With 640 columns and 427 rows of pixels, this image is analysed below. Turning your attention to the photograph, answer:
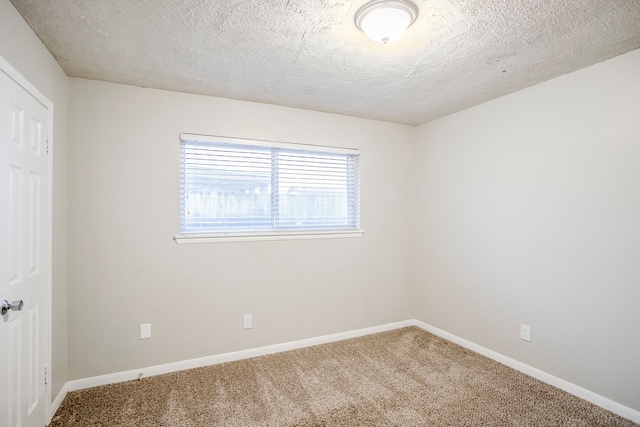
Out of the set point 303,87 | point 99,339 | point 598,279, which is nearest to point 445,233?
point 598,279

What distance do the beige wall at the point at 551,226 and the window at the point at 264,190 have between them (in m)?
1.14

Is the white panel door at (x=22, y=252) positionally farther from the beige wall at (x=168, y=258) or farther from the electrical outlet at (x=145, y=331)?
the electrical outlet at (x=145, y=331)

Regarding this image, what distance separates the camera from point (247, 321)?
9.57 feet

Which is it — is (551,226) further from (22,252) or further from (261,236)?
(22,252)

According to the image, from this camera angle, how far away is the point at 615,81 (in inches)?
82.1

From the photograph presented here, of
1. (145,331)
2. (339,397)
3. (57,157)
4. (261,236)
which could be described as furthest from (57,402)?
(339,397)

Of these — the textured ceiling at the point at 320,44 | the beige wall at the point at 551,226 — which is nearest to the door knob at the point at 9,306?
the textured ceiling at the point at 320,44

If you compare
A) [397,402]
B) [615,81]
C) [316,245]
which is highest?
[615,81]

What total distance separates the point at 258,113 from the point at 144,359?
2.37 metres

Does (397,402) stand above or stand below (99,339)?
below

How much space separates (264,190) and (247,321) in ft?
4.15

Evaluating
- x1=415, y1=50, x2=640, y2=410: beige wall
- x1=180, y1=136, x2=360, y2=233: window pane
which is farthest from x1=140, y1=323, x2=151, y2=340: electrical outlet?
x1=415, y1=50, x2=640, y2=410: beige wall

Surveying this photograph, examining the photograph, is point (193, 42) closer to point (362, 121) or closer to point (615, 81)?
point (362, 121)

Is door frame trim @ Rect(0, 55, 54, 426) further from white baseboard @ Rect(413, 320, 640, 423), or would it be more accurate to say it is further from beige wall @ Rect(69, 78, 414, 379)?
white baseboard @ Rect(413, 320, 640, 423)
